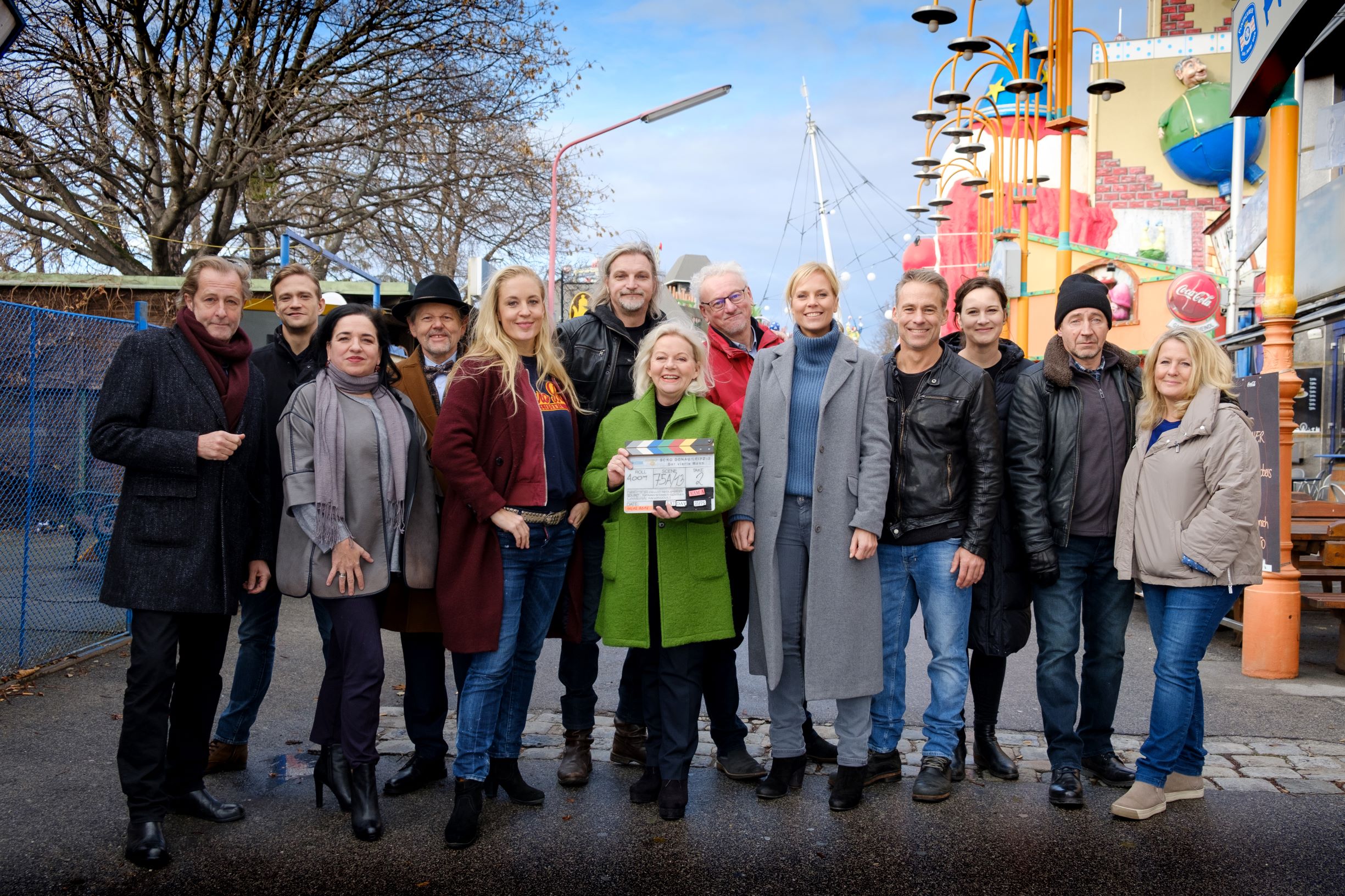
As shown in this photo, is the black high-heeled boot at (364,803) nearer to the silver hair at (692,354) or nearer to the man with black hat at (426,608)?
the man with black hat at (426,608)

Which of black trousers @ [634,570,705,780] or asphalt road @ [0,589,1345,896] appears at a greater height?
black trousers @ [634,570,705,780]

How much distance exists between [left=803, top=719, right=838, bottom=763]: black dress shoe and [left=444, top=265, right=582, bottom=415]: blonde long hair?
2.01 meters

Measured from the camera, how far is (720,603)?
4484 millimetres

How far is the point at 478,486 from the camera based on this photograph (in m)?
4.18

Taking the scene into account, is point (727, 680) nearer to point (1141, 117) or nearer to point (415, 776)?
point (415, 776)

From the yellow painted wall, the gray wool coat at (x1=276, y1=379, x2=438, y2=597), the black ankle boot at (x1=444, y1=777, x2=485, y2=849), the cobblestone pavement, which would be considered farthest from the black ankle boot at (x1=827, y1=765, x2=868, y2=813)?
the yellow painted wall

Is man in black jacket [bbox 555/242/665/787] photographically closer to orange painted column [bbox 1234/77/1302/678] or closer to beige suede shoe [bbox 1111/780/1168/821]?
beige suede shoe [bbox 1111/780/1168/821]

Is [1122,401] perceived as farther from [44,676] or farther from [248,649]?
[44,676]

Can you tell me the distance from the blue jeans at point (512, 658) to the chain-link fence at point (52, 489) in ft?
11.0

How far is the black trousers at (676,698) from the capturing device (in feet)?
14.4

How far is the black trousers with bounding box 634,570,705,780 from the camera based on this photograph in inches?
173

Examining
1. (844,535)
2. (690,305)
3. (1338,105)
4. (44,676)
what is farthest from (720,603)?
(690,305)

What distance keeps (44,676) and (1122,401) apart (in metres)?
6.24

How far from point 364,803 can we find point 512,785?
2.17ft
